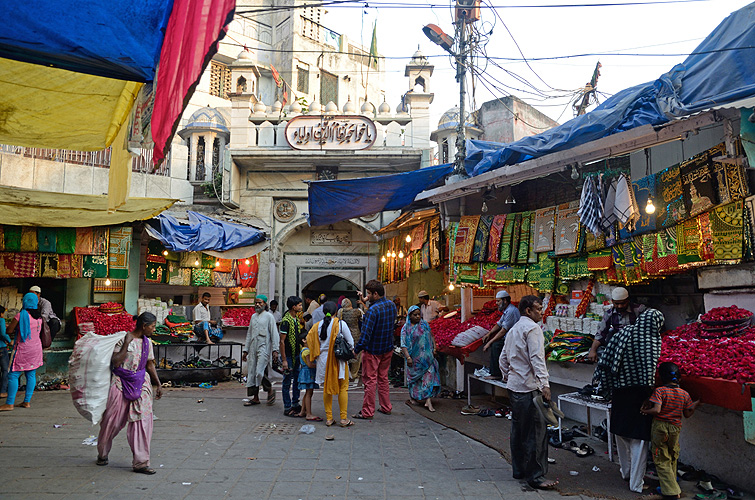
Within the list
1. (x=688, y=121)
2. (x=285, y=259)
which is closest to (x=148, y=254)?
(x=285, y=259)

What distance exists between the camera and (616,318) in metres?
6.37

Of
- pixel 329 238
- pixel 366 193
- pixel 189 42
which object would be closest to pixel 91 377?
pixel 189 42

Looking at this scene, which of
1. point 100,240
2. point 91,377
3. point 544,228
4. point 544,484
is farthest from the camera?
point 100,240

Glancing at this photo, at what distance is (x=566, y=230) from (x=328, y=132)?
9.22 m

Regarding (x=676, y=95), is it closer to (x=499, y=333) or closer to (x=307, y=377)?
(x=499, y=333)

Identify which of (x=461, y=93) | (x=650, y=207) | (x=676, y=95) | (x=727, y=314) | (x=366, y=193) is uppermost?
(x=461, y=93)

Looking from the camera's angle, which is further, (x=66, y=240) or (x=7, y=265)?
(x=66, y=240)

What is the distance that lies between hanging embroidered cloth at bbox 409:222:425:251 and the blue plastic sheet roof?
9.59 meters

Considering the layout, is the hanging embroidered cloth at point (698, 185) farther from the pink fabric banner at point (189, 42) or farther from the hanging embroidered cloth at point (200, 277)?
the hanging embroidered cloth at point (200, 277)

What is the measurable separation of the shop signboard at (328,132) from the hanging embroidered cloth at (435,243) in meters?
4.74

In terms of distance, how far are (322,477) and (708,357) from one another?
372cm

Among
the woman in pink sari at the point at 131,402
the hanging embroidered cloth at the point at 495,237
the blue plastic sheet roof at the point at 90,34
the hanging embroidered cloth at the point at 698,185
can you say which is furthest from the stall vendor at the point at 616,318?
the blue plastic sheet roof at the point at 90,34

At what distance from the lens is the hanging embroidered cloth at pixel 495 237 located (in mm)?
9266

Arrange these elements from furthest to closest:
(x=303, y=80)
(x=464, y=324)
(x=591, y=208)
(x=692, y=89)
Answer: (x=303, y=80)
(x=464, y=324)
(x=591, y=208)
(x=692, y=89)
